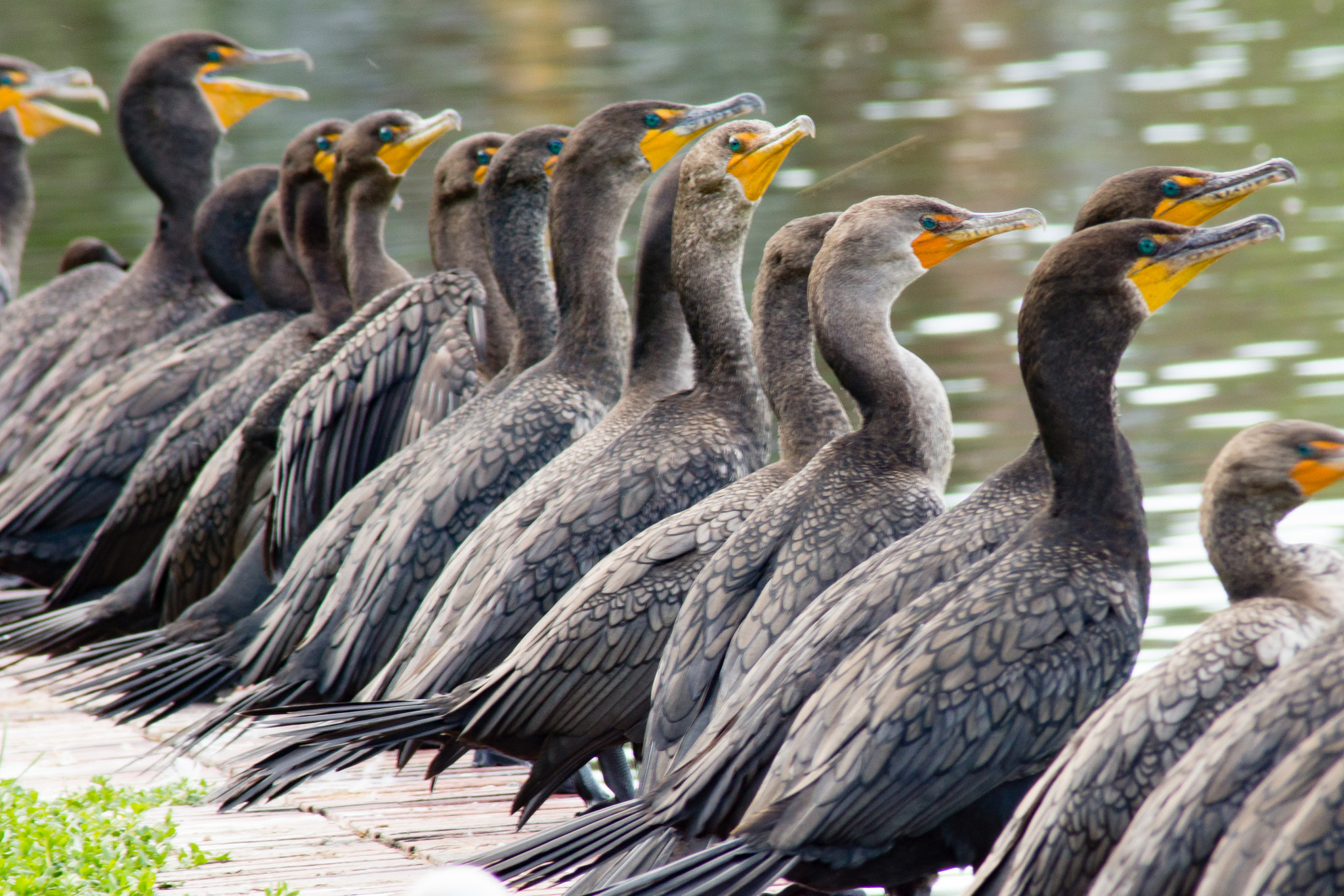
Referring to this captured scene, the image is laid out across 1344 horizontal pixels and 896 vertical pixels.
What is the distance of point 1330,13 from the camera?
25812 mm

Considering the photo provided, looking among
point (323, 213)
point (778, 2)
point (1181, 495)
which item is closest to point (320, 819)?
point (323, 213)

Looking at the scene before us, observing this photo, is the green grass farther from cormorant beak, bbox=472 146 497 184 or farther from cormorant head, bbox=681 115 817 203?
cormorant beak, bbox=472 146 497 184

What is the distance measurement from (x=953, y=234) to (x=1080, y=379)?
3.10 feet

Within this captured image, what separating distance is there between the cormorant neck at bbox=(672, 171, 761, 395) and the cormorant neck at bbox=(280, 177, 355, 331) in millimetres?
1896

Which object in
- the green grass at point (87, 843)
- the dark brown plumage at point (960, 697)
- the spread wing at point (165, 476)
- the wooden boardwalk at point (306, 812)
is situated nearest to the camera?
the dark brown plumage at point (960, 697)

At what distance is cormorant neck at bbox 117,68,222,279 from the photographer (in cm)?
823

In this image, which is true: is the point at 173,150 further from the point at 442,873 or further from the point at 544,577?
the point at 442,873

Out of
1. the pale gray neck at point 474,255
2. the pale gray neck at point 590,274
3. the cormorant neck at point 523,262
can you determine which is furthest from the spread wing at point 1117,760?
the pale gray neck at point 474,255

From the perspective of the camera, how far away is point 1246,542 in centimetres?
405

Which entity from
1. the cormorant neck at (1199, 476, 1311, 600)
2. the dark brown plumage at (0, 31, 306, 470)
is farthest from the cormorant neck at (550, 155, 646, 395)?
the dark brown plumage at (0, 31, 306, 470)

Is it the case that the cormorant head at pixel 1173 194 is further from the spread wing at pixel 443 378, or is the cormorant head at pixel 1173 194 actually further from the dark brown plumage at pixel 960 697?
the spread wing at pixel 443 378

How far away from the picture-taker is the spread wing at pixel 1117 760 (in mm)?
3254

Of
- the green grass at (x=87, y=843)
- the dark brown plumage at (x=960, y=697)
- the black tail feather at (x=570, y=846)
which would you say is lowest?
the green grass at (x=87, y=843)

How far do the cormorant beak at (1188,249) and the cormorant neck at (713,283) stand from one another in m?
1.38
